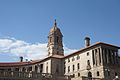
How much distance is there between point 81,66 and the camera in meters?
55.2

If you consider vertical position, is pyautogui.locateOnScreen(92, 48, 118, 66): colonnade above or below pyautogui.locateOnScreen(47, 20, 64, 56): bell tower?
below

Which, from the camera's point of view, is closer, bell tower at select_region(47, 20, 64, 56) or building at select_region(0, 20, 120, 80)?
building at select_region(0, 20, 120, 80)

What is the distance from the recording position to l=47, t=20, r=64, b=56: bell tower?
8571cm

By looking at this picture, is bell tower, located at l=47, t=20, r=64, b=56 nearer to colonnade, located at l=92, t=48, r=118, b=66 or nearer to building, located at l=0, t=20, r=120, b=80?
building, located at l=0, t=20, r=120, b=80

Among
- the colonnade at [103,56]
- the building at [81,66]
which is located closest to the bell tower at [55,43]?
the building at [81,66]

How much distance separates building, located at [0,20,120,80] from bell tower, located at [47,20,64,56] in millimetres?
16146

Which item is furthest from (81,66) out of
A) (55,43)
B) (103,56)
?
(55,43)

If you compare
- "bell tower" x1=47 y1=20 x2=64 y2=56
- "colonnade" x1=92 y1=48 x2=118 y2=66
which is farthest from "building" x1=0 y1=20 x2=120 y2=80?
"bell tower" x1=47 y1=20 x2=64 y2=56

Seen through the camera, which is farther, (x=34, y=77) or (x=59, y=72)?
(x=59, y=72)

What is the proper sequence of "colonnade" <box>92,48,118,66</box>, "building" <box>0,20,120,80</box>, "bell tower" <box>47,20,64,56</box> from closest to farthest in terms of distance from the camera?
"building" <box>0,20,120,80</box> → "colonnade" <box>92,48,118,66</box> → "bell tower" <box>47,20,64,56</box>

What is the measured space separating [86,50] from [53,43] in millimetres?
33284

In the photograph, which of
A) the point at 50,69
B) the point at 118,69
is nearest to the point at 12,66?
the point at 50,69

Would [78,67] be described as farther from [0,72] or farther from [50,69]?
[0,72]

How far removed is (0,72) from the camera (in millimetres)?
31219
